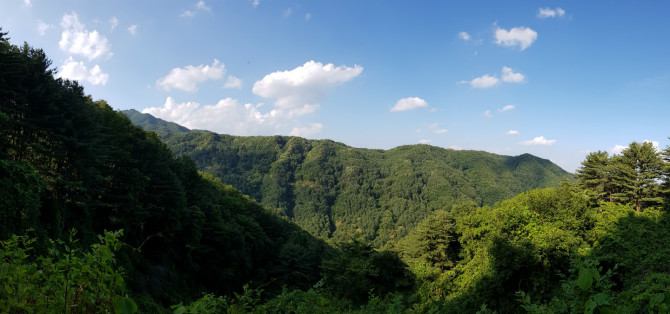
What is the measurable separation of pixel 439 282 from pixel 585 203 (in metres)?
15.6

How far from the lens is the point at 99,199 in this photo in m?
25.9

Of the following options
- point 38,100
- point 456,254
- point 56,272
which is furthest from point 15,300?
point 456,254

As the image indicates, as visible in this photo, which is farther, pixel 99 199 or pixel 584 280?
pixel 99 199

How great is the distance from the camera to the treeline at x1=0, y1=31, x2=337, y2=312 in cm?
1477

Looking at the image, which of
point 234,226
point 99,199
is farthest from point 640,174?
point 99,199

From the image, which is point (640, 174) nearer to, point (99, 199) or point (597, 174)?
point (597, 174)

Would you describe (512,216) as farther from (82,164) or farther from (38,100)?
(38,100)

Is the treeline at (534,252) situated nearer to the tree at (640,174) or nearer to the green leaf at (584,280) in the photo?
the tree at (640,174)

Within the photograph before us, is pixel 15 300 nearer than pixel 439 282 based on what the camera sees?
Yes

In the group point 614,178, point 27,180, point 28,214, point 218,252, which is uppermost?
point 614,178

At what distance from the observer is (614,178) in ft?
113

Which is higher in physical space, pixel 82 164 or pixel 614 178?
pixel 614 178

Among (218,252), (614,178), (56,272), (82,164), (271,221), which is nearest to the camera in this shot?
(56,272)

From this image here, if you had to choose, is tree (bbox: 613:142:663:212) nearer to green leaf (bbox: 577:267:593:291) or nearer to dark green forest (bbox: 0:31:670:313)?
dark green forest (bbox: 0:31:670:313)
